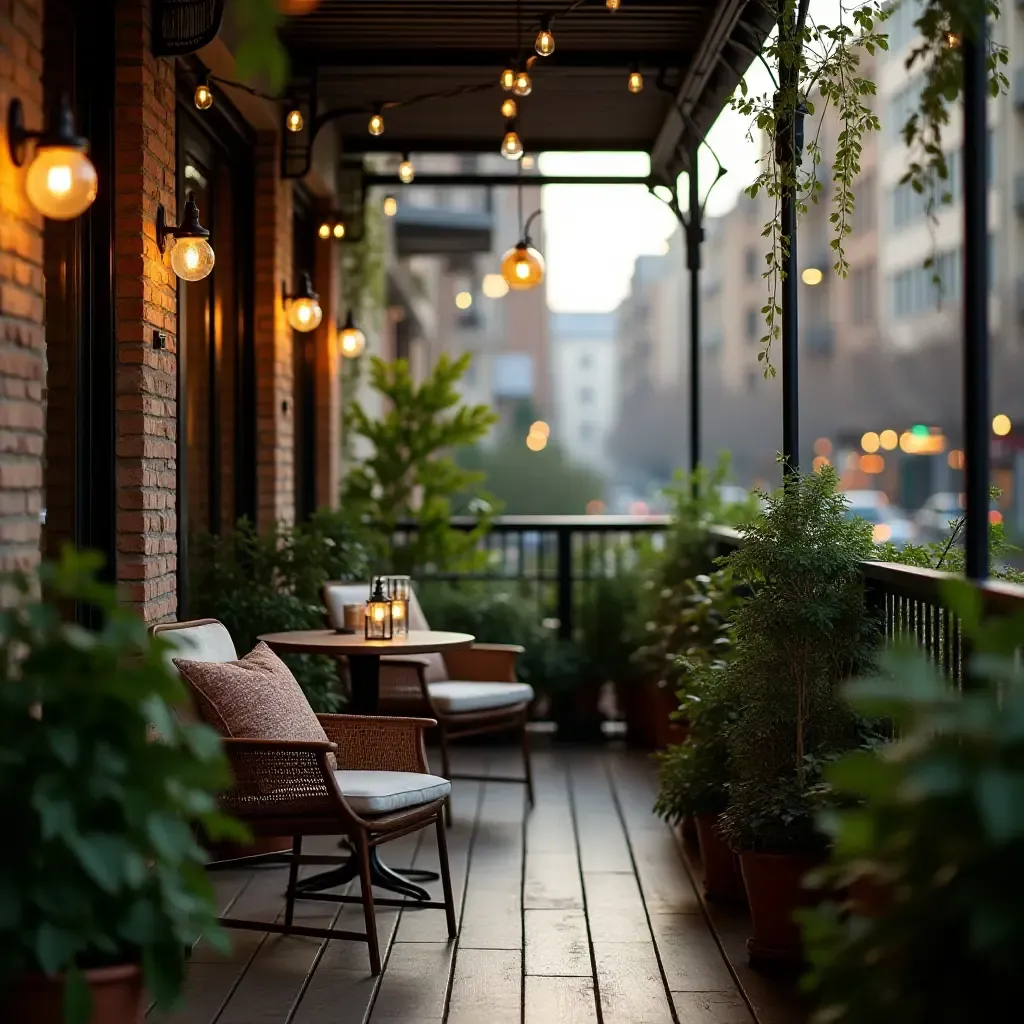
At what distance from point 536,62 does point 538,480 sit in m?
10.7

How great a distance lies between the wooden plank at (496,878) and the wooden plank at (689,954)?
417 mm

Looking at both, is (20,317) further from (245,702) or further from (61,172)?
(245,702)

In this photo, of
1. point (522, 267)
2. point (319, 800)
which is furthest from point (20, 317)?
point (522, 267)

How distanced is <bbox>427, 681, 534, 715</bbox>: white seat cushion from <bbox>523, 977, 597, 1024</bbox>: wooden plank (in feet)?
7.18

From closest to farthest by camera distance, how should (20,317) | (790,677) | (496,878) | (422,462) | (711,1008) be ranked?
1. (20,317)
2. (711,1008)
3. (790,677)
4. (496,878)
5. (422,462)

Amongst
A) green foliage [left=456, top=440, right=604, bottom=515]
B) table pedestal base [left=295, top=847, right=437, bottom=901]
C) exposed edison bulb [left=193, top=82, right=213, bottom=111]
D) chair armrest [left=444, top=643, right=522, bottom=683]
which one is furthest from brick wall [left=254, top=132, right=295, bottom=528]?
green foliage [left=456, top=440, right=604, bottom=515]

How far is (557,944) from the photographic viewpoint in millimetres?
4070

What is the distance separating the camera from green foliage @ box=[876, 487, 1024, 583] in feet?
13.0

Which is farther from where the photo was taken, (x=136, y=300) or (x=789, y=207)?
(x=789, y=207)

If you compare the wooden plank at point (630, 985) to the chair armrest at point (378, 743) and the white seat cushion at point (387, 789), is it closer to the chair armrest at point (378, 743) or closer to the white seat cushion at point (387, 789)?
the white seat cushion at point (387, 789)

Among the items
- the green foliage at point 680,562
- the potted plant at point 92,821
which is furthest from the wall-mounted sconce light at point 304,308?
the potted plant at point 92,821

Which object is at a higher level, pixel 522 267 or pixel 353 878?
pixel 522 267

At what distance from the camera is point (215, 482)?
5.89m

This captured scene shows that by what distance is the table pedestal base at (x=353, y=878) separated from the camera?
450 cm
